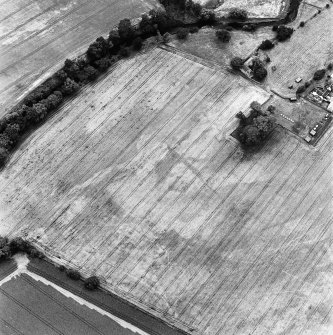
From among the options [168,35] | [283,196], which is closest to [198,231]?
[283,196]

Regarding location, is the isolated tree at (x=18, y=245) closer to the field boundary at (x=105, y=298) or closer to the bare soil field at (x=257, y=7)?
the field boundary at (x=105, y=298)

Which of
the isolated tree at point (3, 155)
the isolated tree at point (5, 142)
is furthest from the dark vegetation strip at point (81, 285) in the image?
the isolated tree at point (5, 142)

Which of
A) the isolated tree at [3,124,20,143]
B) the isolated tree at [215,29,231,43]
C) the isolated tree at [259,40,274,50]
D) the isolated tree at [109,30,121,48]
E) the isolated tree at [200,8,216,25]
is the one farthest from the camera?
the isolated tree at [200,8,216,25]

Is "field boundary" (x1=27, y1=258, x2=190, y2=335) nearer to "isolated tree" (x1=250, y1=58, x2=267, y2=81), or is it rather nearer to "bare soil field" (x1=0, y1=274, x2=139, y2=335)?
"bare soil field" (x1=0, y1=274, x2=139, y2=335)

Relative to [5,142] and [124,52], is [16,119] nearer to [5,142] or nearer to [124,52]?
[5,142]

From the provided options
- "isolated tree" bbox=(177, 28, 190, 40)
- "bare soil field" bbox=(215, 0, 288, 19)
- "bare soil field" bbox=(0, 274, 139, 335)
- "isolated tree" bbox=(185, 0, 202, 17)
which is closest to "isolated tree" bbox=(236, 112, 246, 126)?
"isolated tree" bbox=(177, 28, 190, 40)

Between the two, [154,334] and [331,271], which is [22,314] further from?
[331,271]
